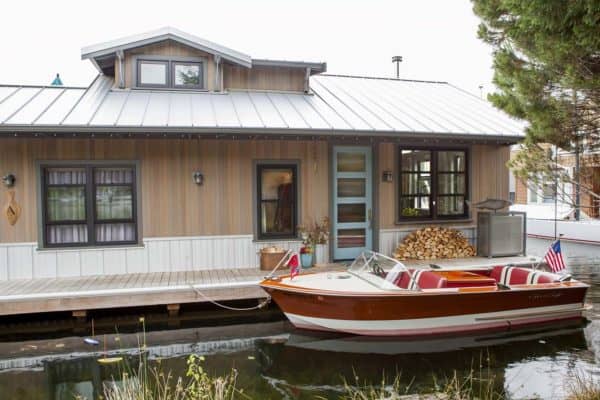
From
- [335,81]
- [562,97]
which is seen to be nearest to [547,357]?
[562,97]

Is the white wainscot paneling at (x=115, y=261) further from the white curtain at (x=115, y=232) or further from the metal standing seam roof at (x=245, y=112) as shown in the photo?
the metal standing seam roof at (x=245, y=112)

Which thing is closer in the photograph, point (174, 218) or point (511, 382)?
point (511, 382)

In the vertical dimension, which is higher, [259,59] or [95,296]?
[259,59]

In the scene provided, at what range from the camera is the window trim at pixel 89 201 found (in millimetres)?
7539

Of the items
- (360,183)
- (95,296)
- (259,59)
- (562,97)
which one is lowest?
(95,296)

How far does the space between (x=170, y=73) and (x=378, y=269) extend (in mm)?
5892

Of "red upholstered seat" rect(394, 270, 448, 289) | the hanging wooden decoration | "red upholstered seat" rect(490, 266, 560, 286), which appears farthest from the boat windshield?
the hanging wooden decoration

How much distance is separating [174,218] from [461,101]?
24.3 feet

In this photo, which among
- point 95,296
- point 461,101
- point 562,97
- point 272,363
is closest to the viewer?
point 562,97

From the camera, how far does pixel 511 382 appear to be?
4988mm

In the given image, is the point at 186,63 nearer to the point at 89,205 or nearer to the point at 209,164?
the point at 209,164

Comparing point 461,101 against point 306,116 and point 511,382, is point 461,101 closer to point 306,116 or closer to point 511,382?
point 306,116

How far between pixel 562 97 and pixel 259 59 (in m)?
6.34

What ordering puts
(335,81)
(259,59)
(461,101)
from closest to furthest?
1. (259,59)
2. (461,101)
3. (335,81)
